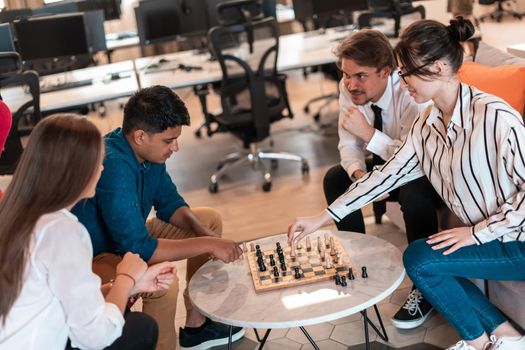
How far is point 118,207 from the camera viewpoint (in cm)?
223

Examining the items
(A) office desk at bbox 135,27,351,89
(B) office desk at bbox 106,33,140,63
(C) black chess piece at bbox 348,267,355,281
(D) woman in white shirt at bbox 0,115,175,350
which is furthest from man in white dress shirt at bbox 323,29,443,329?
(B) office desk at bbox 106,33,140,63

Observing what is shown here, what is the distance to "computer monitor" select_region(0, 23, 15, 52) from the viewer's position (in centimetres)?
482

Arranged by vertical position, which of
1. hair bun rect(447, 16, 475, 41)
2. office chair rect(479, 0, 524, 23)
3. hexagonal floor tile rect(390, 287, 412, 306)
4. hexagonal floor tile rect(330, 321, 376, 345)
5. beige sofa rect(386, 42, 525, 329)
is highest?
hair bun rect(447, 16, 475, 41)

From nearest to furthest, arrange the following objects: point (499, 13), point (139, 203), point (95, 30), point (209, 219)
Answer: point (139, 203)
point (209, 219)
point (95, 30)
point (499, 13)

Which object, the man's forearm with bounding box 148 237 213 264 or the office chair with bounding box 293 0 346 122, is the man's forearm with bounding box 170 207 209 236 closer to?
the man's forearm with bounding box 148 237 213 264

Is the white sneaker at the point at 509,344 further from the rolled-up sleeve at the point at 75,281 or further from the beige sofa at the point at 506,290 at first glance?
the rolled-up sleeve at the point at 75,281

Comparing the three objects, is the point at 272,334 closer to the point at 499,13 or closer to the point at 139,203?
the point at 139,203

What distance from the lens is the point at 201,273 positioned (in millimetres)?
2305

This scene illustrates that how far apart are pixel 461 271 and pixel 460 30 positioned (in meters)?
0.70

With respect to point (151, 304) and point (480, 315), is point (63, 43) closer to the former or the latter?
point (151, 304)

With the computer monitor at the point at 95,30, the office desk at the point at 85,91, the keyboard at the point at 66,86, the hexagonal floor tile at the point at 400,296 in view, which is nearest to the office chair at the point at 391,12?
the office desk at the point at 85,91

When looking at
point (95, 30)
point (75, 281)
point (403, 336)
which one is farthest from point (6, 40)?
point (75, 281)

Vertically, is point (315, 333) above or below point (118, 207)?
below

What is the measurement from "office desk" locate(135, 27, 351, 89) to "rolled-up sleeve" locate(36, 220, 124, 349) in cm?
269
